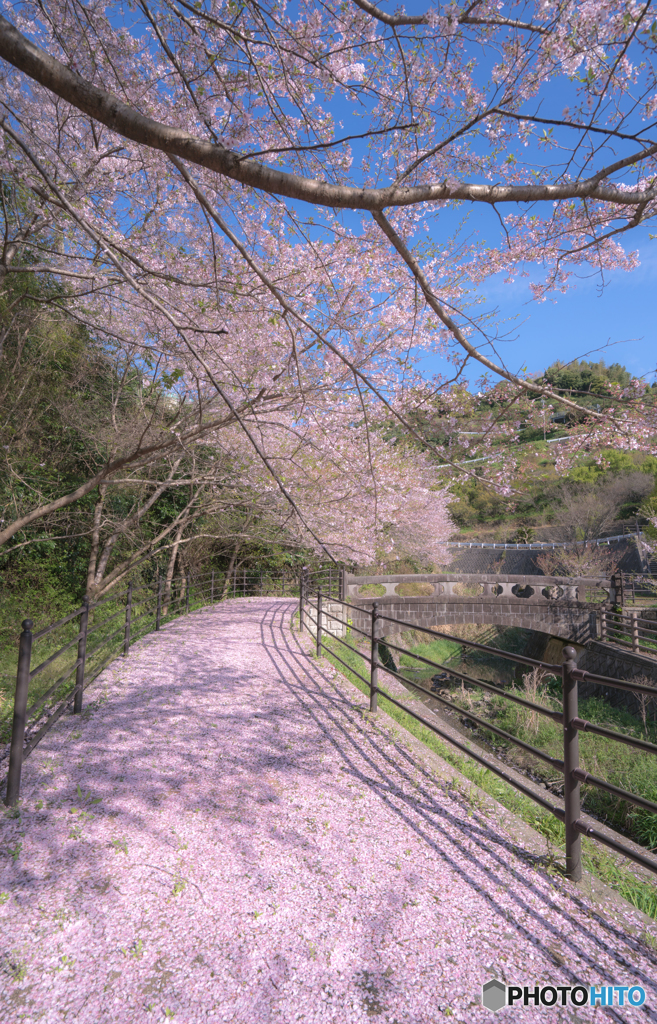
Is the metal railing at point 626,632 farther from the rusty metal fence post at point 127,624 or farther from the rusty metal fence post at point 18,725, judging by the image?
the rusty metal fence post at point 18,725

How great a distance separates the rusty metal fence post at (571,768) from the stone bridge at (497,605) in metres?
14.4

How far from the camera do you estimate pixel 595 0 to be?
3.69 metres

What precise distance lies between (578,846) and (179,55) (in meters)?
6.90

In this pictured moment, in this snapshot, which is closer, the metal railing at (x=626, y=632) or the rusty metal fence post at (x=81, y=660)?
the rusty metal fence post at (x=81, y=660)

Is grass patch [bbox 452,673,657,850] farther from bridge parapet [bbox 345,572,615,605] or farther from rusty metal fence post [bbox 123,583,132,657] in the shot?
rusty metal fence post [bbox 123,583,132,657]

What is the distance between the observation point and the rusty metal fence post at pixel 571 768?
2611mm

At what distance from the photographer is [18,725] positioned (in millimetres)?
3287

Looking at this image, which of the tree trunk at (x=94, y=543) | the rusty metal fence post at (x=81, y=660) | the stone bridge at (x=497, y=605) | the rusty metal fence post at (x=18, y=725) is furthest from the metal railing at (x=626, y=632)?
the rusty metal fence post at (x=18, y=725)

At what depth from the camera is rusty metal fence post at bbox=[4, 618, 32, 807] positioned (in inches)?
126

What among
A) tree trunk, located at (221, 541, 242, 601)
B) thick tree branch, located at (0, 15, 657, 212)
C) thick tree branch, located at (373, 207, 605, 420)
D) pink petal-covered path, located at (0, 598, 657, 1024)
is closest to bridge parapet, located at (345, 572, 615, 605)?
tree trunk, located at (221, 541, 242, 601)

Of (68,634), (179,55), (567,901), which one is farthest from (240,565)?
(567,901)

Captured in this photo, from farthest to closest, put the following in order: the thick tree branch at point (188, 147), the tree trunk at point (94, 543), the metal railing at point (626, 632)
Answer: the metal railing at point (626, 632) → the tree trunk at point (94, 543) → the thick tree branch at point (188, 147)

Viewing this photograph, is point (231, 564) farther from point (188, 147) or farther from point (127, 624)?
point (188, 147)

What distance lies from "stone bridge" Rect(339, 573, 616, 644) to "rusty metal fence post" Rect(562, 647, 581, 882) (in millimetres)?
14423
